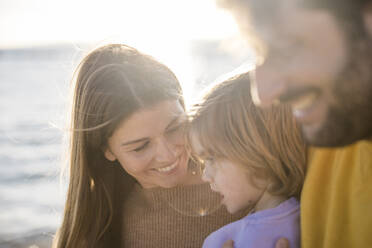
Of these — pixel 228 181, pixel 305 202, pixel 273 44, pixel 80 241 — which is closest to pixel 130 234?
pixel 80 241

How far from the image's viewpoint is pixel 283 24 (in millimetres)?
1497

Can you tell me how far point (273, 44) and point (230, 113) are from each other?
750 mm

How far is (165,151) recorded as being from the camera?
111 inches

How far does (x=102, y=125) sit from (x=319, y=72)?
1.66m

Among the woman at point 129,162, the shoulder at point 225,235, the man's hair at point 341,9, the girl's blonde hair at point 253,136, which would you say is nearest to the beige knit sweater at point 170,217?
the woman at point 129,162

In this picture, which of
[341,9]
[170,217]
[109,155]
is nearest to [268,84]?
[341,9]

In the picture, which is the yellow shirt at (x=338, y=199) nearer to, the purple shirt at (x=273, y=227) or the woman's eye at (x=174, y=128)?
the purple shirt at (x=273, y=227)

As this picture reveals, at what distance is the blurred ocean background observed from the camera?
4.30 meters

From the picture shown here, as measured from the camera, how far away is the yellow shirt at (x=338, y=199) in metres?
1.82

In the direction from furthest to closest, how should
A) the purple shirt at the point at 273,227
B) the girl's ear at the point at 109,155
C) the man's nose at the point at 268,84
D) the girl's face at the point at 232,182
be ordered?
the girl's ear at the point at 109,155 → the girl's face at the point at 232,182 → the purple shirt at the point at 273,227 → the man's nose at the point at 268,84

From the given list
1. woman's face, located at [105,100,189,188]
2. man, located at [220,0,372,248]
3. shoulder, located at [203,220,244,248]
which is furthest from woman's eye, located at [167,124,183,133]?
man, located at [220,0,372,248]

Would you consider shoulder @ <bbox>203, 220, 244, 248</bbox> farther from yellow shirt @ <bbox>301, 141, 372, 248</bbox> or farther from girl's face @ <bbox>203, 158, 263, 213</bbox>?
yellow shirt @ <bbox>301, 141, 372, 248</bbox>

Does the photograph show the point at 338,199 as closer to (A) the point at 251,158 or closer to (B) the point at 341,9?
(A) the point at 251,158

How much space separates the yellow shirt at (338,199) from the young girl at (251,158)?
0.12m
